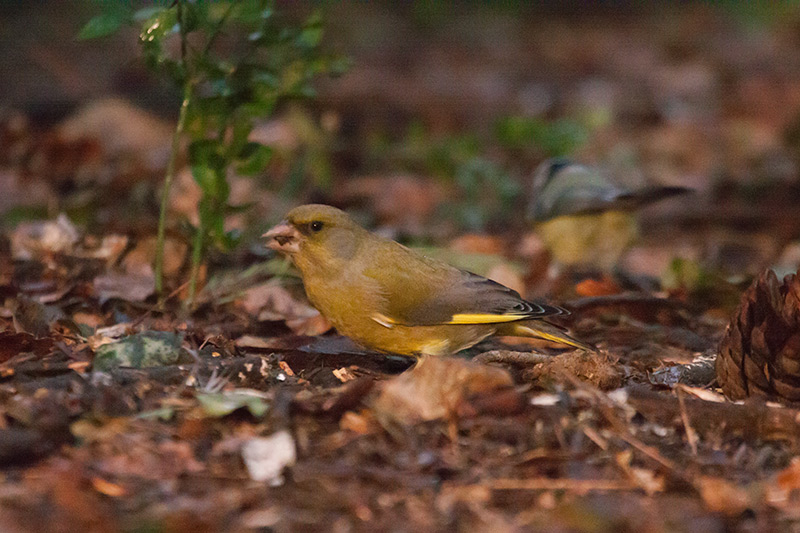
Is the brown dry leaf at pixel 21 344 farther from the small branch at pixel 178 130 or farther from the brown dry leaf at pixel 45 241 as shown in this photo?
the brown dry leaf at pixel 45 241

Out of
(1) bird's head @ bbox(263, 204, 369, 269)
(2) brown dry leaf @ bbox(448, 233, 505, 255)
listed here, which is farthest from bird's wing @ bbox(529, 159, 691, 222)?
(1) bird's head @ bbox(263, 204, 369, 269)

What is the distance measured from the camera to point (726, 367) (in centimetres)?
346

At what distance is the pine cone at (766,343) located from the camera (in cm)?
322

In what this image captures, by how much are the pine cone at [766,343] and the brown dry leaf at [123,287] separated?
100 inches

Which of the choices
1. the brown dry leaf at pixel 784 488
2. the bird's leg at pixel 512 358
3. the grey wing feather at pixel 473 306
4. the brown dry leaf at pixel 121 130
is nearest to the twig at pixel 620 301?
the grey wing feather at pixel 473 306

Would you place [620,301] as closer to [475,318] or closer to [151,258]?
[475,318]

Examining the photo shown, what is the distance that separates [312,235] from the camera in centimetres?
416

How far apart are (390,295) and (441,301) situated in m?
0.22

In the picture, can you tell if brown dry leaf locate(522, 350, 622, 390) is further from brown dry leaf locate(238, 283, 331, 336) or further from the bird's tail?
brown dry leaf locate(238, 283, 331, 336)

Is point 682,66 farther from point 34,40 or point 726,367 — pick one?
point 726,367

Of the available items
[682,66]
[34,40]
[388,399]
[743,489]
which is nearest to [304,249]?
[388,399]


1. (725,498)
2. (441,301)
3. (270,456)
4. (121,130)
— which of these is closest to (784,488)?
(725,498)

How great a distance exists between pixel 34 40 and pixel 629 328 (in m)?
7.89

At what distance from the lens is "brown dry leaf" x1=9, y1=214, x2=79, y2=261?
4.90 meters
